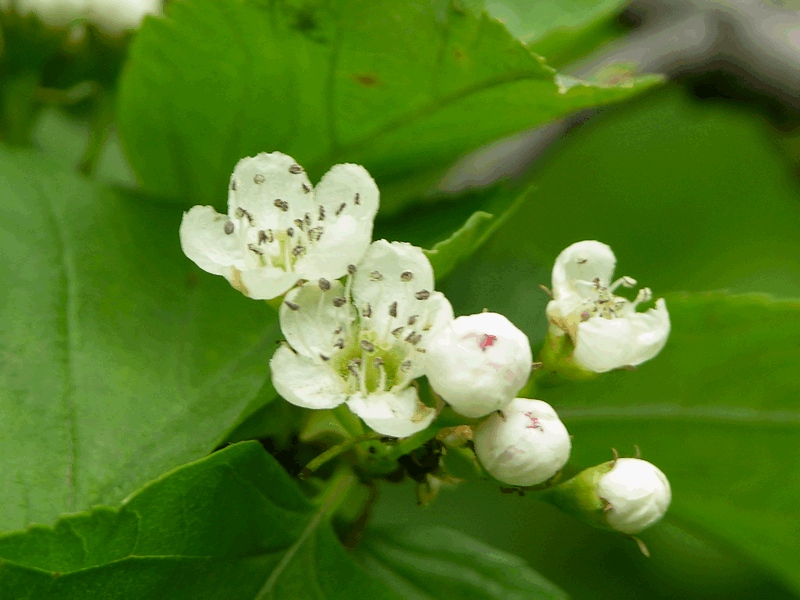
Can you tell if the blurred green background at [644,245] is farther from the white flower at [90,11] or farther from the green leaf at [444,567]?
the white flower at [90,11]

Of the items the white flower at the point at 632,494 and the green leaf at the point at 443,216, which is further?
the green leaf at the point at 443,216

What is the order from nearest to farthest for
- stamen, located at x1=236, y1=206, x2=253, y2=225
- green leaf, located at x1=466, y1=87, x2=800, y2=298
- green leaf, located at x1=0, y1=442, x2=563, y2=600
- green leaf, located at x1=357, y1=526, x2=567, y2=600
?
green leaf, located at x1=0, y1=442, x2=563, y2=600
stamen, located at x1=236, y1=206, x2=253, y2=225
green leaf, located at x1=357, y1=526, x2=567, y2=600
green leaf, located at x1=466, y1=87, x2=800, y2=298

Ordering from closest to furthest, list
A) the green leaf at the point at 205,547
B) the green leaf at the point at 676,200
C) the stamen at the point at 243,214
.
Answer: the green leaf at the point at 205,547 → the stamen at the point at 243,214 → the green leaf at the point at 676,200

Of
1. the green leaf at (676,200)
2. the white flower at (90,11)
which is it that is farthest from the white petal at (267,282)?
the green leaf at (676,200)

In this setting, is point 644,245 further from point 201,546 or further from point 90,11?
point 201,546

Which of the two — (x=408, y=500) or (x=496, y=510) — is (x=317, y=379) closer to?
(x=408, y=500)

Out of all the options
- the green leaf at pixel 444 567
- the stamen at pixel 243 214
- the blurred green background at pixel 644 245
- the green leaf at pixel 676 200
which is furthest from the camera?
the green leaf at pixel 676 200

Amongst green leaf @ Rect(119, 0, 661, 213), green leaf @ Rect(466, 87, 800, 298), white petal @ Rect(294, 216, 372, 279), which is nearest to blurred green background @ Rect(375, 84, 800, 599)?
green leaf @ Rect(466, 87, 800, 298)

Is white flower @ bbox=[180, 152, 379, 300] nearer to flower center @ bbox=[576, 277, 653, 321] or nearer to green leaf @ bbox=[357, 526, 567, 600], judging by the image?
flower center @ bbox=[576, 277, 653, 321]
